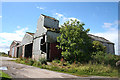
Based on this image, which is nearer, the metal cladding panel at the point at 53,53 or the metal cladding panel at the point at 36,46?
the metal cladding panel at the point at 53,53

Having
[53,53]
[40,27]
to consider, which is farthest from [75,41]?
[40,27]

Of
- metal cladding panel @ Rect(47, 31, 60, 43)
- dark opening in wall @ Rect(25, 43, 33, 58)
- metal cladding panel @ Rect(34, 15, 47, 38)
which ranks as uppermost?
metal cladding panel @ Rect(34, 15, 47, 38)

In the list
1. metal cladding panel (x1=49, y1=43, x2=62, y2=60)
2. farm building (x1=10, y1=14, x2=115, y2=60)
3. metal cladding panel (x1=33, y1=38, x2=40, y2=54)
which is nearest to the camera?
metal cladding panel (x1=49, y1=43, x2=62, y2=60)

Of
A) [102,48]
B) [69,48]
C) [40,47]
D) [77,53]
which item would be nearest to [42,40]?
[40,47]

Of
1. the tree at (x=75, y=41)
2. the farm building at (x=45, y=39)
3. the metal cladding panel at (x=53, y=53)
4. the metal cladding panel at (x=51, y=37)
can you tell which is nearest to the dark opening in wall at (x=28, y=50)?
the farm building at (x=45, y=39)

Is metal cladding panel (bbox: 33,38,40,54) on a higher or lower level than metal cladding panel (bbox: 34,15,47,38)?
lower

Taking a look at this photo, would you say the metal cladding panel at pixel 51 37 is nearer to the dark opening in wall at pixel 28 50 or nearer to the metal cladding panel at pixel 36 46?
the metal cladding panel at pixel 36 46

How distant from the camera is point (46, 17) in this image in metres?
21.1

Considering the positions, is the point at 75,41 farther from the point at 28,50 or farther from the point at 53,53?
the point at 28,50

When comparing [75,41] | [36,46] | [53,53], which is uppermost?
[75,41]

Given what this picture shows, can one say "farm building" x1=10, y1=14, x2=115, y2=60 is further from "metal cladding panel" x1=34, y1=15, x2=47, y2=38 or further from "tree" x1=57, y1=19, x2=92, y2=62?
"tree" x1=57, y1=19, x2=92, y2=62

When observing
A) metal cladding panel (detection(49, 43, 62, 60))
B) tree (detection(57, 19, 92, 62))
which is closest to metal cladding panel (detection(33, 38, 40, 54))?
metal cladding panel (detection(49, 43, 62, 60))

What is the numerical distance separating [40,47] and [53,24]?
5970 millimetres

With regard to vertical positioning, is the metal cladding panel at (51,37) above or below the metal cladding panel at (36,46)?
above
